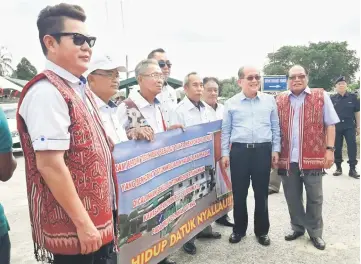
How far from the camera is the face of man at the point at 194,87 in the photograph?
3875 millimetres

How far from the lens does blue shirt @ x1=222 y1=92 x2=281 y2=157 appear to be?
357cm

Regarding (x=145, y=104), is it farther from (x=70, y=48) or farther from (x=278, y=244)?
(x=278, y=244)

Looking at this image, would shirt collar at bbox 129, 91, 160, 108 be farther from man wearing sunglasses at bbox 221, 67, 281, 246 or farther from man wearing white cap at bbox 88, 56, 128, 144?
man wearing sunglasses at bbox 221, 67, 281, 246

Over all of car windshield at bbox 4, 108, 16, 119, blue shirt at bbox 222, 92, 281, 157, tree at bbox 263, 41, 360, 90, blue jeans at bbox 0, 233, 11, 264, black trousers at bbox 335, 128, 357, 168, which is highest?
tree at bbox 263, 41, 360, 90

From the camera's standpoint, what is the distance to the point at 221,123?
3973 millimetres

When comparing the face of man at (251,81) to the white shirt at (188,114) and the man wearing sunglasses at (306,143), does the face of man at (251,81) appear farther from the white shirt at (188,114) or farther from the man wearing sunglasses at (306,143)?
the white shirt at (188,114)

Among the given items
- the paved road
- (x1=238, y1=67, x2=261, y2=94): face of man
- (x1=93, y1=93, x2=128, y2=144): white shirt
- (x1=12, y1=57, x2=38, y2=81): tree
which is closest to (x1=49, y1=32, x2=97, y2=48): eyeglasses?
(x1=93, y1=93, x2=128, y2=144): white shirt

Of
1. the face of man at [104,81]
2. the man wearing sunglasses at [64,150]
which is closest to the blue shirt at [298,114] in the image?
the face of man at [104,81]

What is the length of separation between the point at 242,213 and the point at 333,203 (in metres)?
2.02

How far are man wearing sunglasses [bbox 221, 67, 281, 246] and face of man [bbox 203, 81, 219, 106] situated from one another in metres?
0.57

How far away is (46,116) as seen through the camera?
4.52ft

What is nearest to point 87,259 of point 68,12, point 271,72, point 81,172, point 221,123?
point 81,172

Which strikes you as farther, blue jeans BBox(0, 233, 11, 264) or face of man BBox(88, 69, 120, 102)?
face of man BBox(88, 69, 120, 102)

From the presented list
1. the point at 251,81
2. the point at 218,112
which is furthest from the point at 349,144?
the point at 251,81
